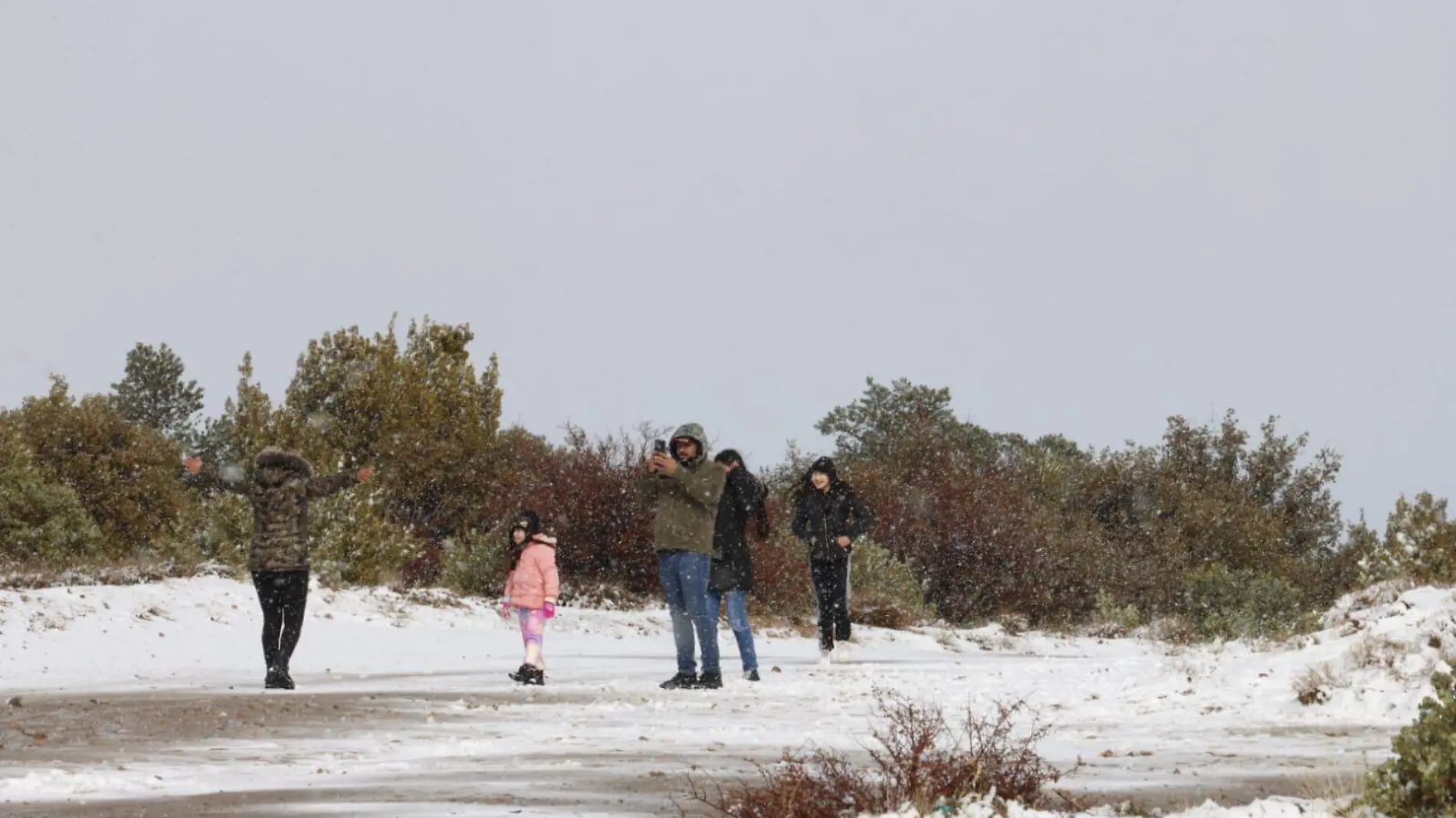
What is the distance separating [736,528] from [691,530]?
113 cm

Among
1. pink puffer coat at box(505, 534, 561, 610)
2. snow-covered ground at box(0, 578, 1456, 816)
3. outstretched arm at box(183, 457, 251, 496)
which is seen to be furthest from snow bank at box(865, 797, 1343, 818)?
pink puffer coat at box(505, 534, 561, 610)

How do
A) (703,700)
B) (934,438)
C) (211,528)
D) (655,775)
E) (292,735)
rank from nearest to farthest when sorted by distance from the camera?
1. (655,775)
2. (292,735)
3. (703,700)
4. (211,528)
5. (934,438)

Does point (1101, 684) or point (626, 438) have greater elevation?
point (626, 438)

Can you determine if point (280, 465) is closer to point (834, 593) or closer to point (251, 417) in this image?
point (834, 593)

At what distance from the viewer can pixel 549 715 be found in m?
11.7

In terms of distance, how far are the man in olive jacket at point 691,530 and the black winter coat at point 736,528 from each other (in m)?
0.64

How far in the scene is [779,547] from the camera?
100 ft

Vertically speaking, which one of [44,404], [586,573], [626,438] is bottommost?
[586,573]

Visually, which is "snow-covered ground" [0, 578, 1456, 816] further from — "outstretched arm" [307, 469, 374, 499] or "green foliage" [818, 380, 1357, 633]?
"green foliage" [818, 380, 1357, 633]

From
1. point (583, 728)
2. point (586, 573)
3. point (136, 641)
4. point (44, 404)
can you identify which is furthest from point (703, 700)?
point (44, 404)

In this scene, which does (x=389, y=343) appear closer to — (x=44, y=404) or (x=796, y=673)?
(x=44, y=404)

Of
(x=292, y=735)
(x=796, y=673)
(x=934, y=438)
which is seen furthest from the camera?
(x=934, y=438)

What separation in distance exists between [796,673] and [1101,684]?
342 centimetres

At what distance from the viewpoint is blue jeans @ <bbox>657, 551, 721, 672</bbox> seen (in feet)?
45.1
